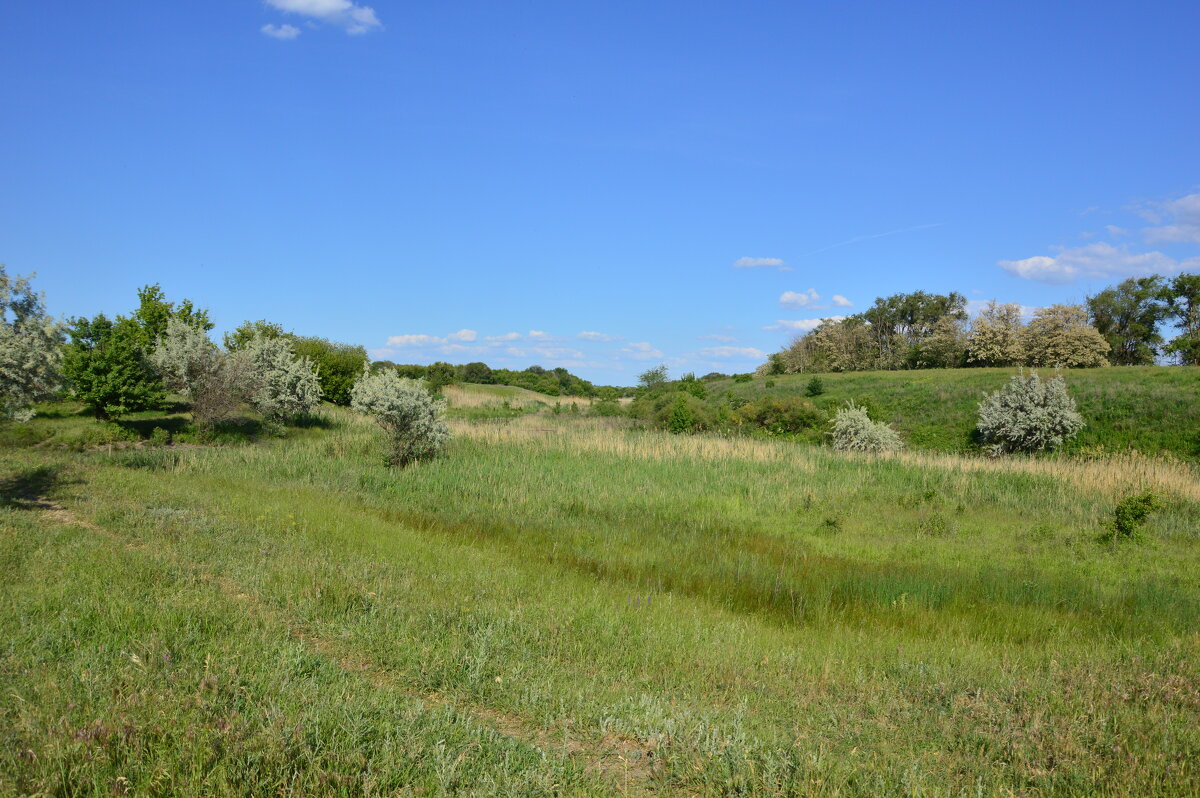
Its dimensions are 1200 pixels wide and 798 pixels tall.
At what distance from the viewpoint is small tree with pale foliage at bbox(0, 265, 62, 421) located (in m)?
18.1

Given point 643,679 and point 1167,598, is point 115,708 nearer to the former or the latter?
point 643,679

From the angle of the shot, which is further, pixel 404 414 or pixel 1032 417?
pixel 1032 417

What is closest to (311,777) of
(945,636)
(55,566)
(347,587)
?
(347,587)

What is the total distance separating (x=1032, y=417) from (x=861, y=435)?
643cm

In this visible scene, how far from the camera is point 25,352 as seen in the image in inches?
727

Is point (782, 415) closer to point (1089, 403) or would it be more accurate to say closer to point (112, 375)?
point (1089, 403)

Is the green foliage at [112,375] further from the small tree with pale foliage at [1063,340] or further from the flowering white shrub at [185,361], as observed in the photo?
the small tree with pale foliage at [1063,340]

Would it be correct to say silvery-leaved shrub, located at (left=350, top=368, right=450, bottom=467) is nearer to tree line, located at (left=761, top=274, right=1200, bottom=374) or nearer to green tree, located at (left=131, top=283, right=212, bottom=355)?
green tree, located at (left=131, top=283, right=212, bottom=355)

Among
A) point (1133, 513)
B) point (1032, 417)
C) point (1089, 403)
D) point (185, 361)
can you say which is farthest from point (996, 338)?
point (185, 361)

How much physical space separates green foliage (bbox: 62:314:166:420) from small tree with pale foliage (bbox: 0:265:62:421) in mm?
2550

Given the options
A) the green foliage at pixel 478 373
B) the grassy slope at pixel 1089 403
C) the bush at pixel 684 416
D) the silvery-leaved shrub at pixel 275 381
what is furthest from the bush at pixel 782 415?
the green foliage at pixel 478 373

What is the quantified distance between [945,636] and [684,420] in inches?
1013

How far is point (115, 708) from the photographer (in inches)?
155

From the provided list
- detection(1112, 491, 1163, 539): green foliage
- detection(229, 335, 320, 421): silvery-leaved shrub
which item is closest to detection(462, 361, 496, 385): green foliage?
detection(229, 335, 320, 421): silvery-leaved shrub
